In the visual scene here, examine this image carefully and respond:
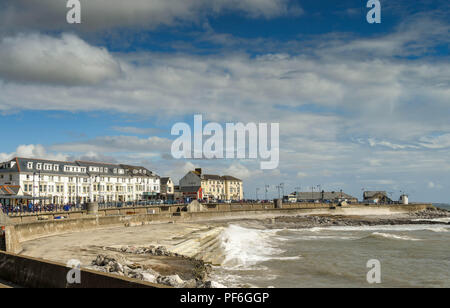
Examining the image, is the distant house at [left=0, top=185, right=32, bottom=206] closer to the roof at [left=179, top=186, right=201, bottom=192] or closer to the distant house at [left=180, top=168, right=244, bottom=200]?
the roof at [left=179, top=186, right=201, bottom=192]

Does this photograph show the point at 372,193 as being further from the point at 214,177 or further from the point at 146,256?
the point at 146,256

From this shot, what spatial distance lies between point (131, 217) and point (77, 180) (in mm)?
41265

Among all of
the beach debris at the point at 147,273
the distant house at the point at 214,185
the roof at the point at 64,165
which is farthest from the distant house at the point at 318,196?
the beach debris at the point at 147,273

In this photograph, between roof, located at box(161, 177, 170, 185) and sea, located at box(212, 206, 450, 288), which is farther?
roof, located at box(161, 177, 170, 185)

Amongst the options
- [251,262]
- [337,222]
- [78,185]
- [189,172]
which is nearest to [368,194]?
[189,172]

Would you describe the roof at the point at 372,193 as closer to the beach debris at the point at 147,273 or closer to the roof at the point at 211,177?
the roof at the point at 211,177

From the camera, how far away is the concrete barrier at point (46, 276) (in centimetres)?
998

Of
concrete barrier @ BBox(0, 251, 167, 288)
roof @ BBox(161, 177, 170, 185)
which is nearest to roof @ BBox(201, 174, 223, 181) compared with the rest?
roof @ BBox(161, 177, 170, 185)

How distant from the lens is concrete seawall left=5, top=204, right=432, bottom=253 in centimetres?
2870

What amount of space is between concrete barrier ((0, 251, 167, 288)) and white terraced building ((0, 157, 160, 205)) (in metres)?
48.7

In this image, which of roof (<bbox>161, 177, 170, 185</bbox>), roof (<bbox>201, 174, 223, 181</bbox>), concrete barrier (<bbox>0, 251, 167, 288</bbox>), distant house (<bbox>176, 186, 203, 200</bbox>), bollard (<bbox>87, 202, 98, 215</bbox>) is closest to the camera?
concrete barrier (<bbox>0, 251, 167, 288</bbox>)

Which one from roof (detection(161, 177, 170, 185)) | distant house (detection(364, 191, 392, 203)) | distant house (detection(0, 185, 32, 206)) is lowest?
distant house (detection(364, 191, 392, 203))
